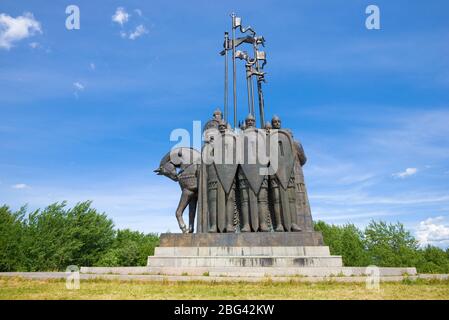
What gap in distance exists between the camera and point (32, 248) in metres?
29.8

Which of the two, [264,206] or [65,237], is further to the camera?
[65,237]

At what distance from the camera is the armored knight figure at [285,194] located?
37.4 feet

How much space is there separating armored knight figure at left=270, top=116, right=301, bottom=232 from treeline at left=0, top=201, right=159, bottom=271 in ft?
A: 81.4

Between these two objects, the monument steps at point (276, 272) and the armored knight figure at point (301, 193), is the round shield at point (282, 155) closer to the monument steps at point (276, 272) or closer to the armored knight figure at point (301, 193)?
the armored knight figure at point (301, 193)

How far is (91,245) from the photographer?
35.2 meters

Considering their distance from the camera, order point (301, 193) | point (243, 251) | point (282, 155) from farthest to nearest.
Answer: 1. point (301, 193)
2. point (282, 155)
3. point (243, 251)

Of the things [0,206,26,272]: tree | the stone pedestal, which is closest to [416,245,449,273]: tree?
the stone pedestal

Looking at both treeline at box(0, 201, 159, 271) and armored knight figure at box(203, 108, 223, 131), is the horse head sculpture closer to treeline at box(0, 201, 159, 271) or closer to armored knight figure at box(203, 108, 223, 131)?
armored knight figure at box(203, 108, 223, 131)

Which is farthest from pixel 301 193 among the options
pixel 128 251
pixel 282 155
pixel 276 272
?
pixel 128 251

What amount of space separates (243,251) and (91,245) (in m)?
28.4

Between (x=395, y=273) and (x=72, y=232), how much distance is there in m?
29.5

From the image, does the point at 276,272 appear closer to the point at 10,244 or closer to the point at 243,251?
the point at 243,251
